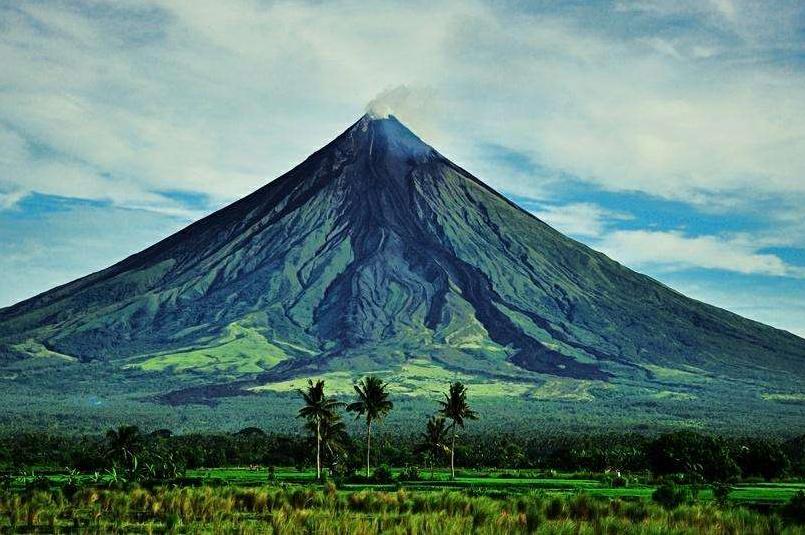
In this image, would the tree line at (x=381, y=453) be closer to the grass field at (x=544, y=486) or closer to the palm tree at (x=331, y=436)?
the palm tree at (x=331, y=436)

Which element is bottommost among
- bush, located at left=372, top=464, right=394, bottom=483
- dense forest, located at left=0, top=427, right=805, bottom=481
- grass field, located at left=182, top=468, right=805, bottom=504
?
grass field, located at left=182, top=468, right=805, bottom=504

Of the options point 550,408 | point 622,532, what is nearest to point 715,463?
point 622,532

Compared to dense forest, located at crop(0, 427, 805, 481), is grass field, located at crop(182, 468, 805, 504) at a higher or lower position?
lower

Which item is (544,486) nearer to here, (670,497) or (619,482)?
(619,482)

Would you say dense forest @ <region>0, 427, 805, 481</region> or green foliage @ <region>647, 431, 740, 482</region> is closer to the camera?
green foliage @ <region>647, 431, 740, 482</region>

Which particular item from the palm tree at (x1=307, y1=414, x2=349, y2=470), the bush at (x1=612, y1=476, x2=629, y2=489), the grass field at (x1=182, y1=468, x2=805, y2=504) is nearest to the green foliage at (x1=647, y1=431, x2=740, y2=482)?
the bush at (x1=612, y1=476, x2=629, y2=489)

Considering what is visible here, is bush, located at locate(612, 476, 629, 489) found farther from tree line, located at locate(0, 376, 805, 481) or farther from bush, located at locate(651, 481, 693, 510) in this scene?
bush, located at locate(651, 481, 693, 510)

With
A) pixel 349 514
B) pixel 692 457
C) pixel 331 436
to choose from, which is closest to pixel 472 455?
pixel 331 436

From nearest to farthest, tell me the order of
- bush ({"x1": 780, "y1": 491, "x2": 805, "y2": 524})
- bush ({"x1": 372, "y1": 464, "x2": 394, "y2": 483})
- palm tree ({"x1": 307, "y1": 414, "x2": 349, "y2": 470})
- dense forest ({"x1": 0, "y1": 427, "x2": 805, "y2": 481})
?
1. bush ({"x1": 780, "y1": 491, "x2": 805, "y2": 524})
2. bush ({"x1": 372, "y1": 464, "x2": 394, "y2": 483})
3. dense forest ({"x1": 0, "y1": 427, "x2": 805, "y2": 481})
4. palm tree ({"x1": 307, "y1": 414, "x2": 349, "y2": 470})
